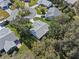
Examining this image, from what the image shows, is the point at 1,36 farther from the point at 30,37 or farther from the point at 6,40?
the point at 30,37

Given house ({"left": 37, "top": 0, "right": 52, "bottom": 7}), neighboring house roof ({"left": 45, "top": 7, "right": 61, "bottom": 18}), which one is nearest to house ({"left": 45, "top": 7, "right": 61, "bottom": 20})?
neighboring house roof ({"left": 45, "top": 7, "right": 61, "bottom": 18})

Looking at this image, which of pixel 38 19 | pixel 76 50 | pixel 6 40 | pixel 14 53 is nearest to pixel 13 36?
pixel 6 40

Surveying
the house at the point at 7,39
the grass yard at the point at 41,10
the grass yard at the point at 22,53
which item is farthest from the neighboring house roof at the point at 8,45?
the grass yard at the point at 41,10

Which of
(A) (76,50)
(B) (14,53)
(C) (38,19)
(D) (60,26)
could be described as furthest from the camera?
(C) (38,19)

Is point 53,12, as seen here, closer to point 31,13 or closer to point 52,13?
point 52,13

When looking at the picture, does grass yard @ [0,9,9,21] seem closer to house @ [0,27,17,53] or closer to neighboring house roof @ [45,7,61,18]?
house @ [0,27,17,53]

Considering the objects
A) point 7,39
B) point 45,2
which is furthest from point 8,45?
point 45,2

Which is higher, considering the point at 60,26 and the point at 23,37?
the point at 60,26
